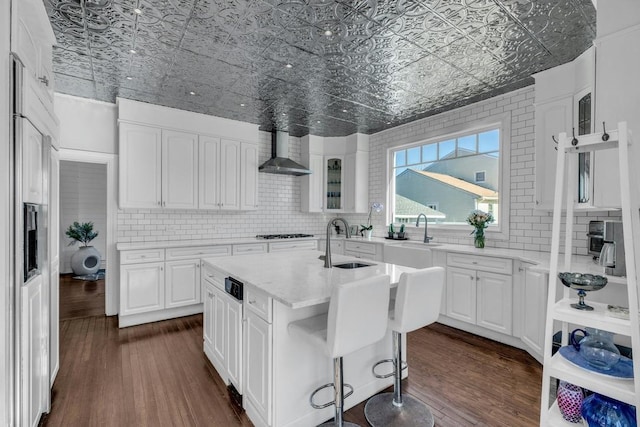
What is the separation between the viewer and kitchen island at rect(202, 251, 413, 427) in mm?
1793

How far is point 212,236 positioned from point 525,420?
13.9 feet

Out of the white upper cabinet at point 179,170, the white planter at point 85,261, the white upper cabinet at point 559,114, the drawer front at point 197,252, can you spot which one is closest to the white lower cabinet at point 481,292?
the white upper cabinet at point 559,114

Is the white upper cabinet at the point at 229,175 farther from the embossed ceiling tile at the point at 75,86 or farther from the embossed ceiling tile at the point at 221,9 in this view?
the embossed ceiling tile at the point at 221,9

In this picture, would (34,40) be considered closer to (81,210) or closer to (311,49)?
(311,49)

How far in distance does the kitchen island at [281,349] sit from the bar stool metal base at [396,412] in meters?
0.11

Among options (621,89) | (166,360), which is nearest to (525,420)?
(621,89)

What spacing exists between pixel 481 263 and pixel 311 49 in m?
2.78

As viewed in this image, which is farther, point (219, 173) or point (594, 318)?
point (219, 173)

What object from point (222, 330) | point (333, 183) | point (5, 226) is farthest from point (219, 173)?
point (5, 226)

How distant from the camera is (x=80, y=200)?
6535mm

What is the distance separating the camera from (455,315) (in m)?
3.65

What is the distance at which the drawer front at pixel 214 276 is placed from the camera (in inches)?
97.9

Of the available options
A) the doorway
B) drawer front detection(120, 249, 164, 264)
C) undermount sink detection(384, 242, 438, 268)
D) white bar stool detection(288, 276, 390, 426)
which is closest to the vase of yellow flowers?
undermount sink detection(384, 242, 438, 268)

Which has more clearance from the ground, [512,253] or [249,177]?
[249,177]
